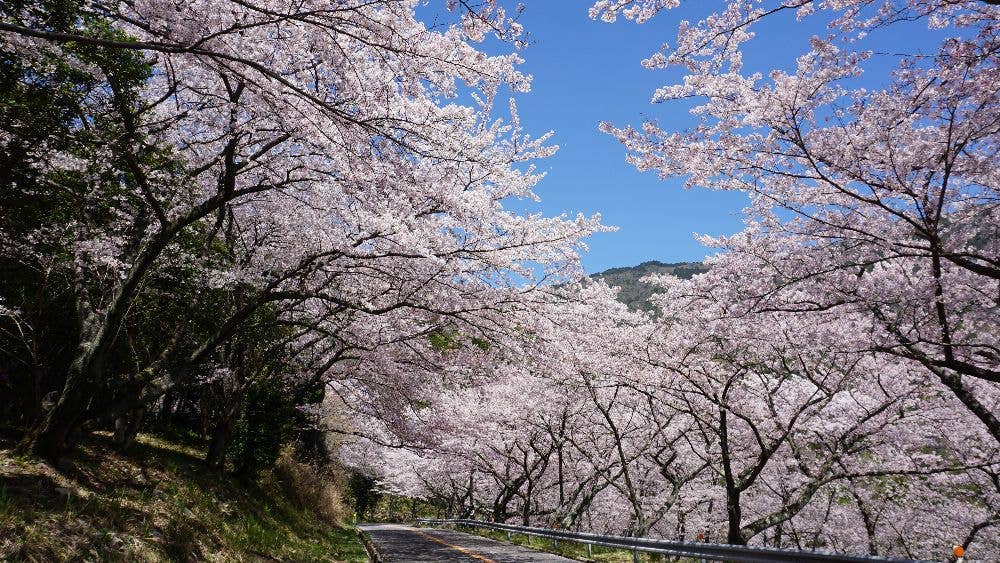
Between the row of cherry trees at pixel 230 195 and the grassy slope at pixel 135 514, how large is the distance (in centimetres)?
74

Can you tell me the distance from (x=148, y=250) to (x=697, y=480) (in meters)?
24.8

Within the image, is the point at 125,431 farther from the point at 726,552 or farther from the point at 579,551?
the point at 579,551

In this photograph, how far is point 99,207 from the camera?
968 centimetres

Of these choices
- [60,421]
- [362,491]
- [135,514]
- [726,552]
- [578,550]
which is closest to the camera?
[135,514]

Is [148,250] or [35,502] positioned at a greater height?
[148,250]

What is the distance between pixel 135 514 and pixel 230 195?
14.3 ft

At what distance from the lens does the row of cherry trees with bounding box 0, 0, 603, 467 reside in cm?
589

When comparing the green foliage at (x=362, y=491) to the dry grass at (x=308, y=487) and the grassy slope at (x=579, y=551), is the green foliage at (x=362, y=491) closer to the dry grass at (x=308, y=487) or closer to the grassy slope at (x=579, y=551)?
the dry grass at (x=308, y=487)

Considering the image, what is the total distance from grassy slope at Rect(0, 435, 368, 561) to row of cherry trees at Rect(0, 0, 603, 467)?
74cm

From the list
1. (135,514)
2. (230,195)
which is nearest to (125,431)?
(135,514)

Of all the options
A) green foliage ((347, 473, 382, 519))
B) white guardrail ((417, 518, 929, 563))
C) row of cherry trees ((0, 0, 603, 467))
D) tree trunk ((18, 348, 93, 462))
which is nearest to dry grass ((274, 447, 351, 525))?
row of cherry trees ((0, 0, 603, 467))

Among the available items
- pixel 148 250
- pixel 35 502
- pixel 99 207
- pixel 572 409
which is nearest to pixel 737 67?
pixel 148 250

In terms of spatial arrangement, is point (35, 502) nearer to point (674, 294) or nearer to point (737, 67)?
point (737, 67)

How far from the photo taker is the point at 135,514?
271 inches
